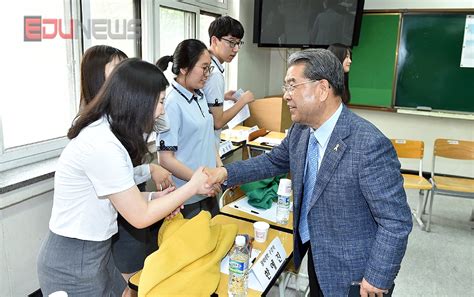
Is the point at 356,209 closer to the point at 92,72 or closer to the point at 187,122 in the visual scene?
the point at 187,122

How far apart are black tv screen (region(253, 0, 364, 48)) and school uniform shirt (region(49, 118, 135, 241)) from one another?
3581 millimetres

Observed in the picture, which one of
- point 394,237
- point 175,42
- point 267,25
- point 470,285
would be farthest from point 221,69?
point 470,285

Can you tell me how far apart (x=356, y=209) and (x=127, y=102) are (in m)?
0.87

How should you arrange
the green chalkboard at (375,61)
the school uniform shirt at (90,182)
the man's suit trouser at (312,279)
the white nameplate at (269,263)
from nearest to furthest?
the school uniform shirt at (90,182) → the white nameplate at (269,263) → the man's suit trouser at (312,279) → the green chalkboard at (375,61)

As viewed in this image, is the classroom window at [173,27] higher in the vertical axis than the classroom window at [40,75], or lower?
higher

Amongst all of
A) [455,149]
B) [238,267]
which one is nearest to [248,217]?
[238,267]

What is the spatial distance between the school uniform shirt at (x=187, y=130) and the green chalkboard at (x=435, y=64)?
3595 mm

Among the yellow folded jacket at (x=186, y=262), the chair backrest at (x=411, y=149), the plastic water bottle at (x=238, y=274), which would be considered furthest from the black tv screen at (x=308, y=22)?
the plastic water bottle at (x=238, y=274)

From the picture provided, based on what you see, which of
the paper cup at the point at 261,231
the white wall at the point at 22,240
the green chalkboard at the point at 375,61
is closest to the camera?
the paper cup at the point at 261,231

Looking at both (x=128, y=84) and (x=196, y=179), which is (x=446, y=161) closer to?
(x=196, y=179)

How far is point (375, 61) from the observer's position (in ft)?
15.8

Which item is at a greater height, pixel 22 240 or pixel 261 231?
pixel 261 231

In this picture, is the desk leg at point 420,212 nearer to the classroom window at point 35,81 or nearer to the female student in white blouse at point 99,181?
the female student in white blouse at point 99,181

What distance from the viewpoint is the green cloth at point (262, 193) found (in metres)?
2.15
